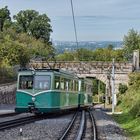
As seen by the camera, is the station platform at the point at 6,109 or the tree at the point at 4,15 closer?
the station platform at the point at 6,109

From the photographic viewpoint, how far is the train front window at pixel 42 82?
33.2 meters

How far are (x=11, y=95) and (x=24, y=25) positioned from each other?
6064cm

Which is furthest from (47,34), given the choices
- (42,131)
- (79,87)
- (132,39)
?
(42,131)

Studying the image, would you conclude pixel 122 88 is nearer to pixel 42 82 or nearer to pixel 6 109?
pixel 6 109

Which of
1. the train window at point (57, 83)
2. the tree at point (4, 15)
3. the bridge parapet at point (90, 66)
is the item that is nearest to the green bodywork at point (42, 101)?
the train window at point (57, 83)

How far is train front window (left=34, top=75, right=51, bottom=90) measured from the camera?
109 ft

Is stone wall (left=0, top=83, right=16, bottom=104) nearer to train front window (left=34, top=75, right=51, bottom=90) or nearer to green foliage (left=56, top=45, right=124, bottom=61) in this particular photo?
train front window (left=34, top=75, right=51, bottom=90)

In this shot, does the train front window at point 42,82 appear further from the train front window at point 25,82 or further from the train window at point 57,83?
the train window at point 57,83

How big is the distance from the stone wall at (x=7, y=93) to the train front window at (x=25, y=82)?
22.7 metres

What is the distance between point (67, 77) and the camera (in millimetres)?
36906

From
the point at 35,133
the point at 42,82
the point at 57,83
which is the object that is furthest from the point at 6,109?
the point at 35,133

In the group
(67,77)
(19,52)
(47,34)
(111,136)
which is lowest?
(111,136)

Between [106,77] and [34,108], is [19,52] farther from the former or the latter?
[34,108]

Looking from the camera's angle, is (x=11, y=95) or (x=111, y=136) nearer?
(x=111, y=136)
